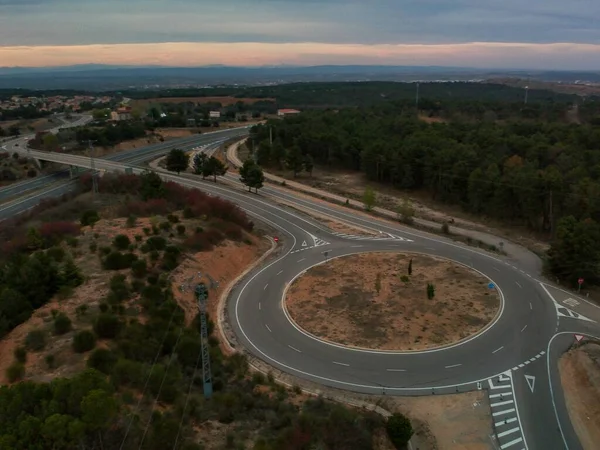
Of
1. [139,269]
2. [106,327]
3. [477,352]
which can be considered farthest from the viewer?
[139,269]

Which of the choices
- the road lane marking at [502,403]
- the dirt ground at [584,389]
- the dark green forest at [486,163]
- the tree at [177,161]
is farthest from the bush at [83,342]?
the tree at [177,161]

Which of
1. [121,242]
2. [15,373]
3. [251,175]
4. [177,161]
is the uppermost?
[177,161]

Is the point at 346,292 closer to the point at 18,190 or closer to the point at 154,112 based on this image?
the point at 18,190

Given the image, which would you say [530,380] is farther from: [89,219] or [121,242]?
[89,219]

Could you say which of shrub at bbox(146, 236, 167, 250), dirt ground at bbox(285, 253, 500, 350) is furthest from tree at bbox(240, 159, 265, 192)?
shrub at bbox(146, 236, 167, 250)

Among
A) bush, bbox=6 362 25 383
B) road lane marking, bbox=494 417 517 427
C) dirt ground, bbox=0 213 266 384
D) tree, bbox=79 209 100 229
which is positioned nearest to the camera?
bush, bbox=6 362 25 383

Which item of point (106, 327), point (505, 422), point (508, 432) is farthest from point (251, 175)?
point (508, 432)

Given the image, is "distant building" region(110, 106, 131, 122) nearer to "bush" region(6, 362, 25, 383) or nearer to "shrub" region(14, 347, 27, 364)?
"shrub" region(14, 347, 27, 364)

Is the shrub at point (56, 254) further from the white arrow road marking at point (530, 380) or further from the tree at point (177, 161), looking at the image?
the tree at point (177, 161)
